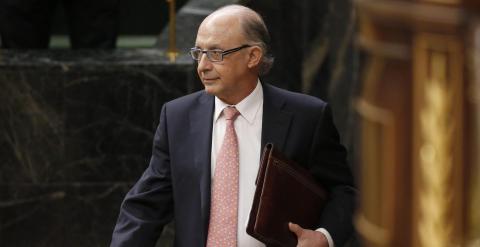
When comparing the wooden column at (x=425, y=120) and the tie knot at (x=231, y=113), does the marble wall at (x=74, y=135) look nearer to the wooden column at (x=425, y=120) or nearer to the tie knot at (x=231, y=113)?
the tie knot at (x=231, y=113)

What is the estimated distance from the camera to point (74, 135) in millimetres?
6066

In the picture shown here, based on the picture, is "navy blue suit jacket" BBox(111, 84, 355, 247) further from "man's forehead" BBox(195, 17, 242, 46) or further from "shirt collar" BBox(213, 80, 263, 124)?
"man's forehead" BBox(195, 17, 242, 46)

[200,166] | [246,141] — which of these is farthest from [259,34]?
[200,166]

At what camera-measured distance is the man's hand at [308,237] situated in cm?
355

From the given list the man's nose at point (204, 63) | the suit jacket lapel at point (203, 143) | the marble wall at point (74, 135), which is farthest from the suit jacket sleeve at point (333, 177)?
the marble wall at point (74, 135)

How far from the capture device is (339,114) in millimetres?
6027

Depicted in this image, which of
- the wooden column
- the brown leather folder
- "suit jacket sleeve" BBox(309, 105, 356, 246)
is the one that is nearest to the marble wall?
"suit jacket sleeve" BBox(309, 105, 356, 246)

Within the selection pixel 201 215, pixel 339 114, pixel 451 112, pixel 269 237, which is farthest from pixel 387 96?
pixel 339 114

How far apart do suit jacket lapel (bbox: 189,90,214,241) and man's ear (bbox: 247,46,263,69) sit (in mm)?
195

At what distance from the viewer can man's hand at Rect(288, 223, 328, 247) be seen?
355 centimetres

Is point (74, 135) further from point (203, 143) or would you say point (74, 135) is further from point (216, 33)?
point (216, 33)

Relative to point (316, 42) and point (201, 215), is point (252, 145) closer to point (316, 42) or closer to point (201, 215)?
point (201, 215)

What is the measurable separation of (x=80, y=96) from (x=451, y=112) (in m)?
5.04

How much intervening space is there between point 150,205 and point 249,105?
469mm
